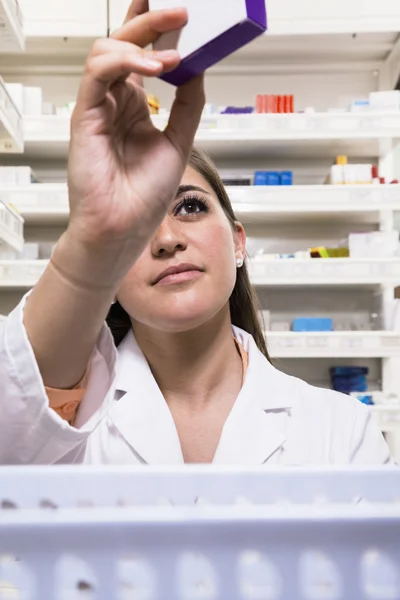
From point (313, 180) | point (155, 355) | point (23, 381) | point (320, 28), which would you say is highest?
point (320, 28)

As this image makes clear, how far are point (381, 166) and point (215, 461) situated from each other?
1936mm

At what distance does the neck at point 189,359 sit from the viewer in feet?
3.44

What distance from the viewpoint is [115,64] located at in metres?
0.47

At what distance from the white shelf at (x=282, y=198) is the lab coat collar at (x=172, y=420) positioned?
125cm

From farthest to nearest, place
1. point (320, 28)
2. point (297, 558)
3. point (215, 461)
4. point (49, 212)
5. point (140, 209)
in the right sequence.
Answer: point (320, 28) < point (49, 212) < point (215, 461) < point (140, 209) < point (297, 558)

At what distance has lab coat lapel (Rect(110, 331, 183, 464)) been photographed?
94 cm

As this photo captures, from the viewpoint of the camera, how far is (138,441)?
3.13 feet

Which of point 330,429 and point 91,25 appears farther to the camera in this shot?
point 91,25

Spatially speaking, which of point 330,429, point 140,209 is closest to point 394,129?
point 330,429

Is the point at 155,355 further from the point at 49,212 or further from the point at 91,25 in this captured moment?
the point at 91,25

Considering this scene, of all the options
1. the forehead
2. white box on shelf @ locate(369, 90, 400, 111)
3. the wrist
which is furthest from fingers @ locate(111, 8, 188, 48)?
white box on shelf @ locate(369, 90, 400, 111)

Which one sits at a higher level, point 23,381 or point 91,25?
point 91,25

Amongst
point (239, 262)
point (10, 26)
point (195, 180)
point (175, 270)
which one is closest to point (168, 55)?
point (175, 270)

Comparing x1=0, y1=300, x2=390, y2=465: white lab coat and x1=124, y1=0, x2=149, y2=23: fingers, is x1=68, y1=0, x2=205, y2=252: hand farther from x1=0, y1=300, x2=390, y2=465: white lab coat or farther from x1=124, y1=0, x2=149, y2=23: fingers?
x1=0, y1=300, x2=390, y2=465: white lab coat
